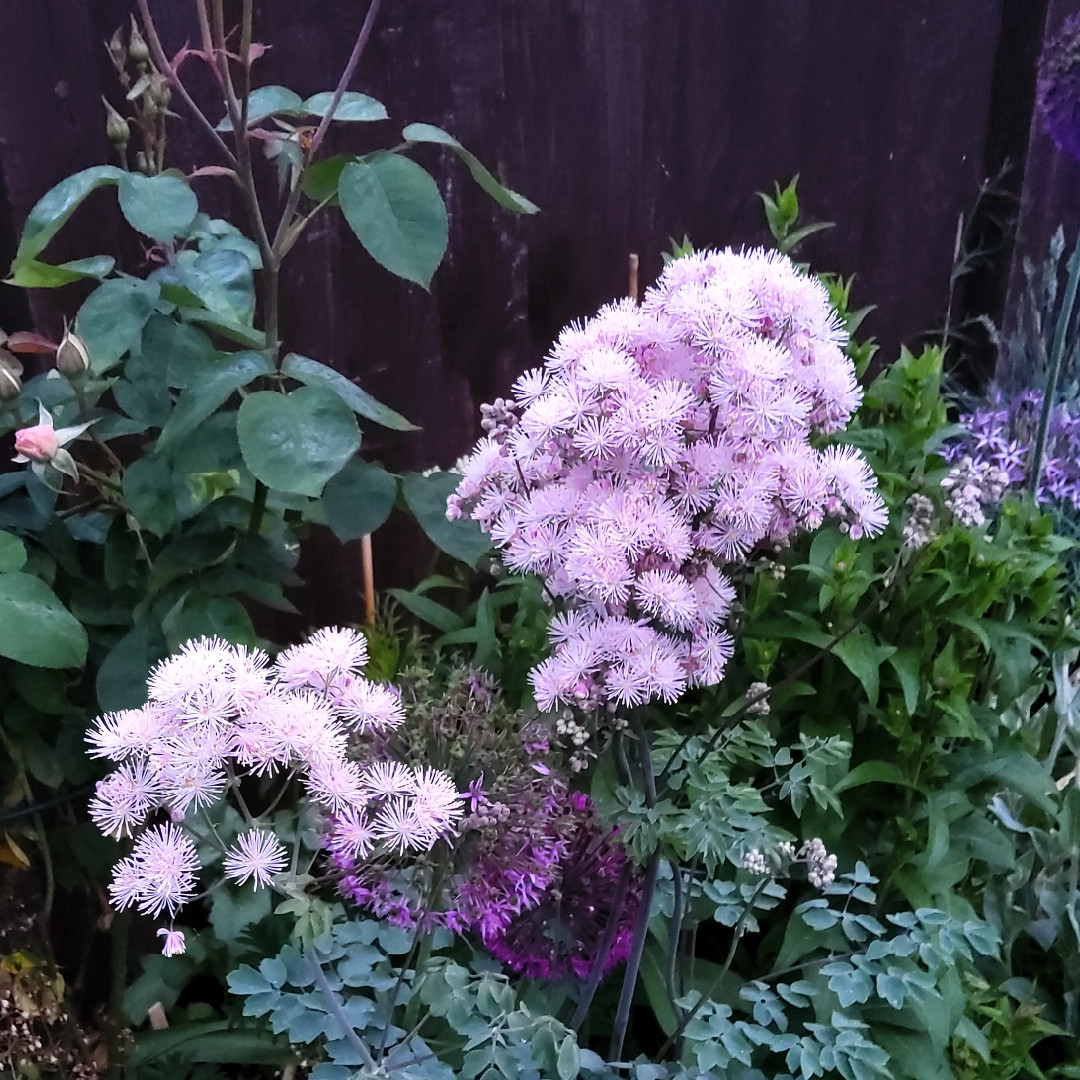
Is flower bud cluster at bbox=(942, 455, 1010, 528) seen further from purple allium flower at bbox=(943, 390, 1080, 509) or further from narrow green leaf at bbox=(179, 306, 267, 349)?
purple allium flower at bbox=(943, 390, 1080, 509)

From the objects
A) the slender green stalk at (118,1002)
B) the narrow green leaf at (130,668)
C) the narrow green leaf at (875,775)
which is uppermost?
the narrow green leaf at (130,668)

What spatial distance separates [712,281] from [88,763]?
65 centimetres

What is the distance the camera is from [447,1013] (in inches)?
23.4

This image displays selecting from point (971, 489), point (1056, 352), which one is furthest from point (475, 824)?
point (1056, 352)

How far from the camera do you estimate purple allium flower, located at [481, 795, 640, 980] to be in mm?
699

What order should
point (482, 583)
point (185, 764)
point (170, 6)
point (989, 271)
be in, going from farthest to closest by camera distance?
point (989, 271), point (482, 583), point (170, 6), point (185, 764)

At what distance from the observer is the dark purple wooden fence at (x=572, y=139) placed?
0.92 meters

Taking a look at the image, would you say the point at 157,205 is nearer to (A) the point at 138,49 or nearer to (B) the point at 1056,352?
(A) the point at 138,49

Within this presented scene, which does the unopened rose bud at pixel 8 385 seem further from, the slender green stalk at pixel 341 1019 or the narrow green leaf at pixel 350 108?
the slender green stalk at pixel 341 1019

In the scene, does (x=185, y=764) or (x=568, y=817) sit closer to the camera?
(x=185, y=764)

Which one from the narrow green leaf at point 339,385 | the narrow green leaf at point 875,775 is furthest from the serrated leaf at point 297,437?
the narrow green leaf at point 875,775

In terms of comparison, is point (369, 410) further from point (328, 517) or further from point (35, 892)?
point (35, 892)

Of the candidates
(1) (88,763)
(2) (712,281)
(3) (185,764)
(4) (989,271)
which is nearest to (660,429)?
(2) (712,281)

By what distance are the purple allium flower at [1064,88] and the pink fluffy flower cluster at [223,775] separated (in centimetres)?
107
